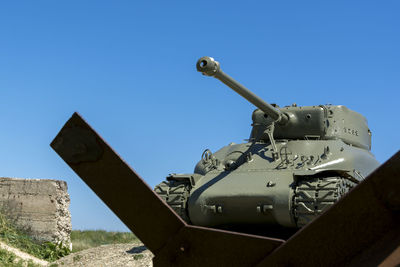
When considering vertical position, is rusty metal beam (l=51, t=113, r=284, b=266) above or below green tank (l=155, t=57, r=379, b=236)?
above

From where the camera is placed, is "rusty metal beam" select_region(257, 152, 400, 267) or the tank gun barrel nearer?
"rusty metal beam" select_region(257, 152, 400, 267)

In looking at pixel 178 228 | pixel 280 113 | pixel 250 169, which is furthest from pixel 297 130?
pixel 178 228

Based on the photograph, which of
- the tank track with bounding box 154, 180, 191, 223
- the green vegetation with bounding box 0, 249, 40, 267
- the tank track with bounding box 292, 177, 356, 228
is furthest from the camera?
the green vegetation with bounding box 0, 249, 40, 267

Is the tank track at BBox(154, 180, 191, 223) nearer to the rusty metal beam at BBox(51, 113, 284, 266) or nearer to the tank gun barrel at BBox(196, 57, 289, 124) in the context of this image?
the tank gun barrel at BBox(196, 57, 289, 124)

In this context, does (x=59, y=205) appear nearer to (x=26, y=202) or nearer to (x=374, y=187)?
(x=26, y=202)

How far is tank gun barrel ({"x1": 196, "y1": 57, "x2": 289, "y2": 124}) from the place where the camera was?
730 centimetres

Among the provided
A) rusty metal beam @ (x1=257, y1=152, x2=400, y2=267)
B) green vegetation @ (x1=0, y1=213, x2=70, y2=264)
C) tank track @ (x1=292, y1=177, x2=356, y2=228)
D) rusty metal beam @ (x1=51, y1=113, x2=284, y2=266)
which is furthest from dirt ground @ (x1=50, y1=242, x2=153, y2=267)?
rusty metal beam @ (x1=257, y1=152, x2=400, y2=267)

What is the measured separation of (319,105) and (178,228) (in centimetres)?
848

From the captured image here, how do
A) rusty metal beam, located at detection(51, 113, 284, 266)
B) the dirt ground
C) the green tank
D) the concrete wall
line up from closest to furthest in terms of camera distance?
rusty metal beam, located at detection(51, 113, 284, 266)
the green tank
the dirt ground
the concrete wall

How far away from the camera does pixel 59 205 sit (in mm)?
15352

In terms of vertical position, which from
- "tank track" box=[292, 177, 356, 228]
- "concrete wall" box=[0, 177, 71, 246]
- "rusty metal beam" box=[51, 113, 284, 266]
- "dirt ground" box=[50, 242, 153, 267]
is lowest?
"tank track" box=[292, 177, 356, 228]

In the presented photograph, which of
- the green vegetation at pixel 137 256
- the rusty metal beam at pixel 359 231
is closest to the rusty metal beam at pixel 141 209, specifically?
the rusty metal beam at pixel 359 231

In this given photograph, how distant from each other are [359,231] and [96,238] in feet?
59.1

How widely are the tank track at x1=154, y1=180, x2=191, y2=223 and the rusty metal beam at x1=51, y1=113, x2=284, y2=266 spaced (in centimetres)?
696
